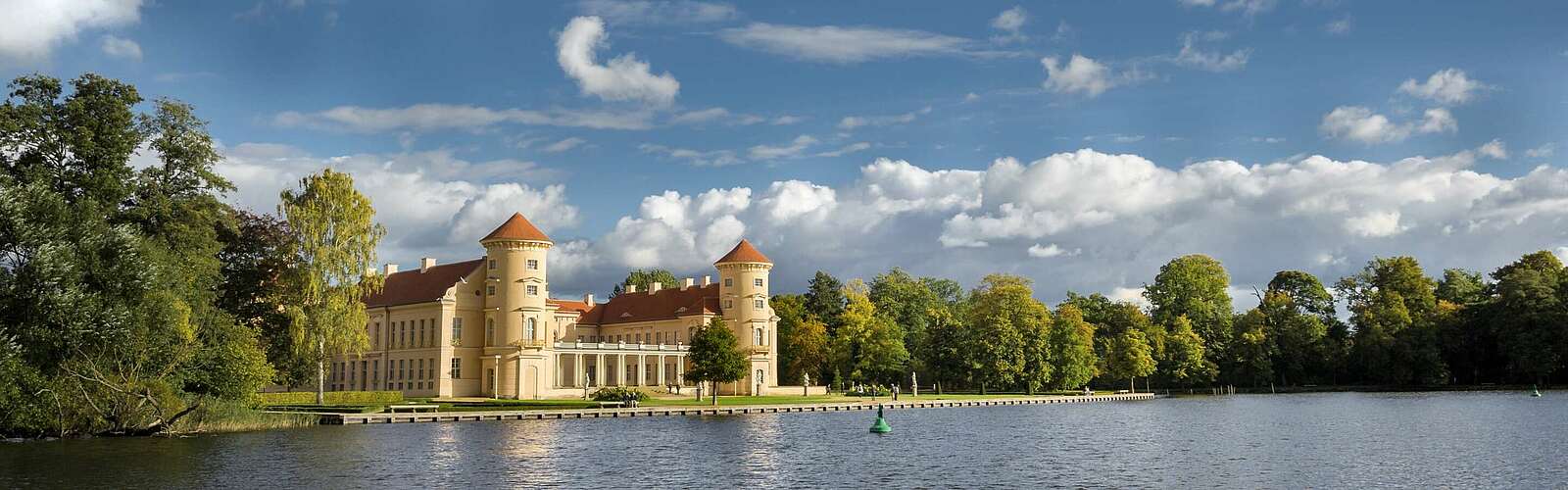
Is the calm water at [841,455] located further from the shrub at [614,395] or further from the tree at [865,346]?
the tree at [865,346]

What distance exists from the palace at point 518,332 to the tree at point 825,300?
28.0ft

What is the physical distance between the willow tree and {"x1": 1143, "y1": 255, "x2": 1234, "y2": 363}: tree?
7081cm

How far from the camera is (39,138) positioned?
1784 inches

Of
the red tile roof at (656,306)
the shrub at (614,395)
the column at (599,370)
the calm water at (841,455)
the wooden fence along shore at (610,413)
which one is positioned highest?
the red tile roof at (656,306)

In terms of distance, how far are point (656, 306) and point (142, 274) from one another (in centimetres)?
5841

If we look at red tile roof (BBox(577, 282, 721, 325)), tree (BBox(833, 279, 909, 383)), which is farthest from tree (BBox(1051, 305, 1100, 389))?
red tile roof (BBox(577, 282, 721, 325))

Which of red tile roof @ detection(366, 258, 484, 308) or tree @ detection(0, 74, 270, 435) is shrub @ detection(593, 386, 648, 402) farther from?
tree @ detection(0, 74, 270, 435)

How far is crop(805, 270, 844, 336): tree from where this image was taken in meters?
102

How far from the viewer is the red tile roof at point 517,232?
7706 cm

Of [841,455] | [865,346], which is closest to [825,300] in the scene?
[865,346]

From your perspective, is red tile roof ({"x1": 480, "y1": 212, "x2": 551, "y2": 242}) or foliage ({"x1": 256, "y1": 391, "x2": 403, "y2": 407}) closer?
foliage ({"x1": 256, "y1": 391, "x2": 403, "y2": 407})

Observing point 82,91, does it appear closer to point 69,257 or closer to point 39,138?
point 39,138

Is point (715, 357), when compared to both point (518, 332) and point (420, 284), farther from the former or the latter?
point (420, 284)

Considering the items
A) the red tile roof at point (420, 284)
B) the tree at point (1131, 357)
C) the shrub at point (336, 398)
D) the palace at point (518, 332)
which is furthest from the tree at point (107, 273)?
the tree at point (1131, 357)
